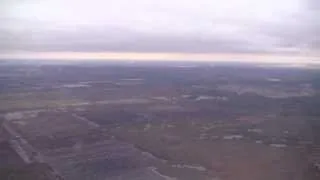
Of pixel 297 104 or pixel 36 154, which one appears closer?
pixel 36 154

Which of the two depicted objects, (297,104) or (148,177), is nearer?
(148,177)

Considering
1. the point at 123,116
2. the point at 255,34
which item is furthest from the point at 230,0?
the point at 123,116

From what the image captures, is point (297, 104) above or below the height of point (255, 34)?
below

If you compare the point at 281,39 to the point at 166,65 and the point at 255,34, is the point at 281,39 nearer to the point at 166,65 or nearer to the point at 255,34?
the point at 255,34

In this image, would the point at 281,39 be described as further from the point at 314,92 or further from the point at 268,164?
the point at 268,164

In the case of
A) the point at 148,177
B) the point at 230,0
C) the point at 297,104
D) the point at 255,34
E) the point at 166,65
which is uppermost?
the point at 230,0

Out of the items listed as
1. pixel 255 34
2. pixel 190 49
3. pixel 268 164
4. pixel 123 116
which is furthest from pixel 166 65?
pixel 268 164
